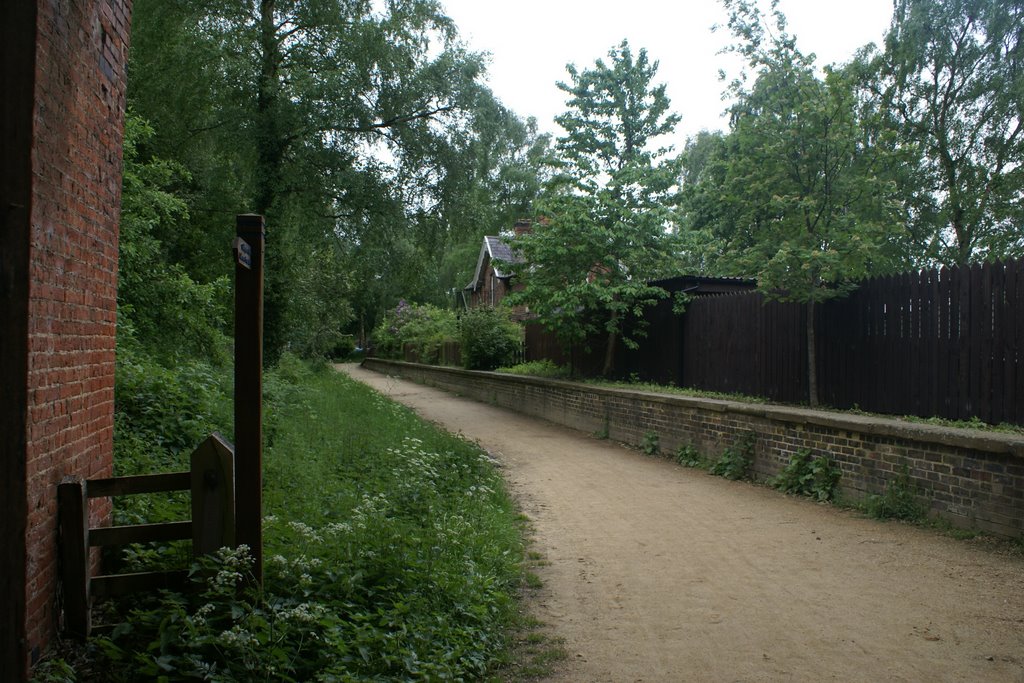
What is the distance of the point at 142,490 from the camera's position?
4070mm

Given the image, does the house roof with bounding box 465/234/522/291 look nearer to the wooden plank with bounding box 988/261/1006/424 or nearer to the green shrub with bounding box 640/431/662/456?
the green shrub with bounding box 640/431/662/456

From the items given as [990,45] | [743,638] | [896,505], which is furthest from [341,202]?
[990,45]

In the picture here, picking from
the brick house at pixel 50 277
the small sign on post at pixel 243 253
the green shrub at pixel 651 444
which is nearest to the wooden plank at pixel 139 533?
the brick house at pixel 50 277

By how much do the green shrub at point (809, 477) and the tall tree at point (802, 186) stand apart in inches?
75.2

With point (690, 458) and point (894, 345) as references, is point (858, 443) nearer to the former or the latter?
point (894, 345)

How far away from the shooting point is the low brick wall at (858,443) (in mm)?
6441

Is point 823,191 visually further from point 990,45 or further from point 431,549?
point 990,45

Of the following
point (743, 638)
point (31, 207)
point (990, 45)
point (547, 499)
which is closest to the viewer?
point (31, 207)

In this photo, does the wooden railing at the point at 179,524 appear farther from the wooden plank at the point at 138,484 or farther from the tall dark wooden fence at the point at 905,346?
the tall dark wooden fence at the point at 905,346

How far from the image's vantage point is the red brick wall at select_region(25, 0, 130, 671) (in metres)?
3.42

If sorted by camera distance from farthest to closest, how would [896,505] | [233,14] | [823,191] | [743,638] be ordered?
[233,14]
[823,191]
[896,505]
[743,638]

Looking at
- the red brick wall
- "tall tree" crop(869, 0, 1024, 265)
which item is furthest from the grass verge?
"tall tree" crop(869, 0, 1024, 265)

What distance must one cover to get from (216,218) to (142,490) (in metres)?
12.4

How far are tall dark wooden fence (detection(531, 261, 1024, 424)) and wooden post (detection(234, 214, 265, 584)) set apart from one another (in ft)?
24.2
